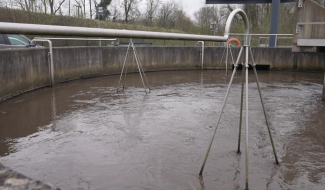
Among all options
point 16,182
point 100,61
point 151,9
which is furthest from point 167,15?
point 16,182

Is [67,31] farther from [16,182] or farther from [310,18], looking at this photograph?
[310,18]

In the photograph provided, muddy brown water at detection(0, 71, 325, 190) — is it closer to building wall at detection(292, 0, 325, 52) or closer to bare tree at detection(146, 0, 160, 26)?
building wall at detection(292, 0, 325, 52)

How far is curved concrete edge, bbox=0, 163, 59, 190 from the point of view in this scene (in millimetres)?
600

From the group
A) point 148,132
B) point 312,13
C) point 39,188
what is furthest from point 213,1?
point 39,188

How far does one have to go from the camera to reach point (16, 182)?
0.62m

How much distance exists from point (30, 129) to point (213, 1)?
673 inches

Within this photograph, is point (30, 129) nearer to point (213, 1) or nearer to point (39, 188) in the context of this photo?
point (39, 188)

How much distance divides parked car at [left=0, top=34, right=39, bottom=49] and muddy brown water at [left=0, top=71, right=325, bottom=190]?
90.3 inches

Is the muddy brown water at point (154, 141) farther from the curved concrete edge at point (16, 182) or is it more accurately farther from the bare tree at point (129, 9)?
the bare tree at point (129, 9)

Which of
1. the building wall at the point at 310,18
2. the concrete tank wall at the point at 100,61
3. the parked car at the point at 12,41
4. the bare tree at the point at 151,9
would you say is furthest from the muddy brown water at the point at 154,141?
the bare tree at the point at 151,9

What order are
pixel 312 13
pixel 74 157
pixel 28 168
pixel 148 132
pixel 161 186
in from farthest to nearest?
1. pixel 312 13
2. pixel 148 132
3. pixel 74 157
4. pixel 28 168
5. pixel 161 186

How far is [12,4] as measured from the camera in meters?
19.5

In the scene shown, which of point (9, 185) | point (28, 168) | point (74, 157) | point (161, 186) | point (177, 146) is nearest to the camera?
point (9, 185)

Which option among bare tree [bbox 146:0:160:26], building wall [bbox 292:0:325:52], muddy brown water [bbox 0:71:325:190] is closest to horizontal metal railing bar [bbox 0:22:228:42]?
muddy brown water [bbox 0:71:325:190]
